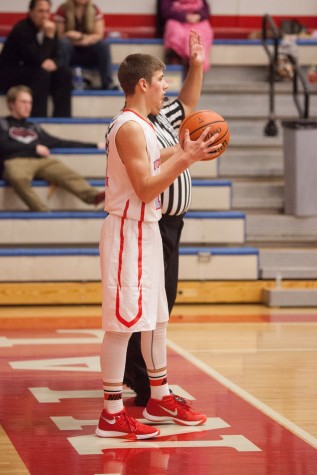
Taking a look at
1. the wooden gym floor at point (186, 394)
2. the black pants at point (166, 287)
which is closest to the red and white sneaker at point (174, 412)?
the wooden gym floor at point (186, 394)

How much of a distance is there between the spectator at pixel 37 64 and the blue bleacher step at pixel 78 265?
2.04 meters

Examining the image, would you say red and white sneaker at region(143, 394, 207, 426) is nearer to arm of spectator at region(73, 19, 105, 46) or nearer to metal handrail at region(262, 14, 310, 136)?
metal handrail at region(262, 14, 310, 136)

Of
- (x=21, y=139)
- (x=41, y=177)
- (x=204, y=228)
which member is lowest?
(x=204, y=228)

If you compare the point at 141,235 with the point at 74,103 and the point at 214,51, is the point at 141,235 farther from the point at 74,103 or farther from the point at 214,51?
the point at 214,51

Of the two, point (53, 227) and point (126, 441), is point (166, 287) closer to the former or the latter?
point (126, 441)

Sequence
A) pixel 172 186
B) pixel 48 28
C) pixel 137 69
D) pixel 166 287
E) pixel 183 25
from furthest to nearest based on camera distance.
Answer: pixel 183 25
pixel 48 28
pixel 166 287
pixel 172 186
pixel 137 69

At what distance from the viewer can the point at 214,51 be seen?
11445 mm

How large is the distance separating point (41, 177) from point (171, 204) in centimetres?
425

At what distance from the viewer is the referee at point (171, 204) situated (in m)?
5.18

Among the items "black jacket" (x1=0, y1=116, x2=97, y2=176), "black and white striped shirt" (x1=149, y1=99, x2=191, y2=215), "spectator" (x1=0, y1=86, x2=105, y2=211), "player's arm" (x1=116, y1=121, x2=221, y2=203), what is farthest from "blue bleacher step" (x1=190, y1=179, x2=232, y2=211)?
"player's arm" (x1=116, y1=121, x2=221, y2=203)

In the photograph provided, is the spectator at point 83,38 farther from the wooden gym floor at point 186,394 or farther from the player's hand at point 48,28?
the wooden gym floor at point 186,394

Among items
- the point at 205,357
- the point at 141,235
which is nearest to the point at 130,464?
the point at 141,235

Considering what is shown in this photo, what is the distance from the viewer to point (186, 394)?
5.56 m

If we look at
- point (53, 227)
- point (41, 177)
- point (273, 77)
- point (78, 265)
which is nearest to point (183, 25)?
point (273, 77)
